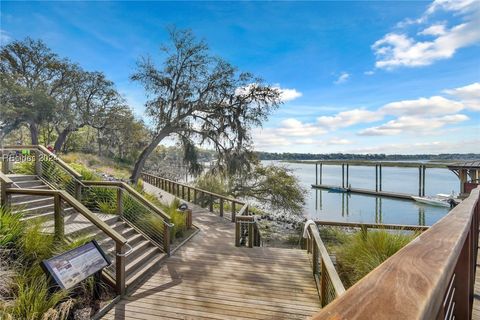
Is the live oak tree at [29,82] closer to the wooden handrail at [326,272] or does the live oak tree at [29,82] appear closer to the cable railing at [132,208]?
the cable railing at [132,208]

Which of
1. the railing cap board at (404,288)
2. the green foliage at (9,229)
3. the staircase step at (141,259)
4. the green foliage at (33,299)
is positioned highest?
the railing cap board at (404,288)

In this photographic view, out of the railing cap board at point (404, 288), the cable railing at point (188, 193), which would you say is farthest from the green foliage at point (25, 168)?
the railing cap board at point (404, 288)

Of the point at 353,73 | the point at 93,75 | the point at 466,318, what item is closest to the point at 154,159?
the point at 93,75

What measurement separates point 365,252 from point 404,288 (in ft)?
12.0

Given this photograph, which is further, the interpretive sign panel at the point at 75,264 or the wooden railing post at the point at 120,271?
the wooden railing post at the point at 120,271

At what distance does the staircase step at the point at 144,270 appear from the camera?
13.1ft

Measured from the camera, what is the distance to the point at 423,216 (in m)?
19.0

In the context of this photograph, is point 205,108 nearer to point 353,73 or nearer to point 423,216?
point 353,73

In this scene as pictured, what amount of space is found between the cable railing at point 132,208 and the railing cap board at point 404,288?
16.5 ft

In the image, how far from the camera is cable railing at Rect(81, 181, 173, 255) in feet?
17.7

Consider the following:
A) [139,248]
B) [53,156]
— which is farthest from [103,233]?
[53,156]

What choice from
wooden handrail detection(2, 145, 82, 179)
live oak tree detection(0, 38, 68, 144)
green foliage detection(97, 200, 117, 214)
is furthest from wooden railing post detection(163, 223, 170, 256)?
live oak tree detection(0, 38, 68, 144)

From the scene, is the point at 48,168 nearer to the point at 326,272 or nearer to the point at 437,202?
the point at 326,272

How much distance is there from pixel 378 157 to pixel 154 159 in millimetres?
75728
